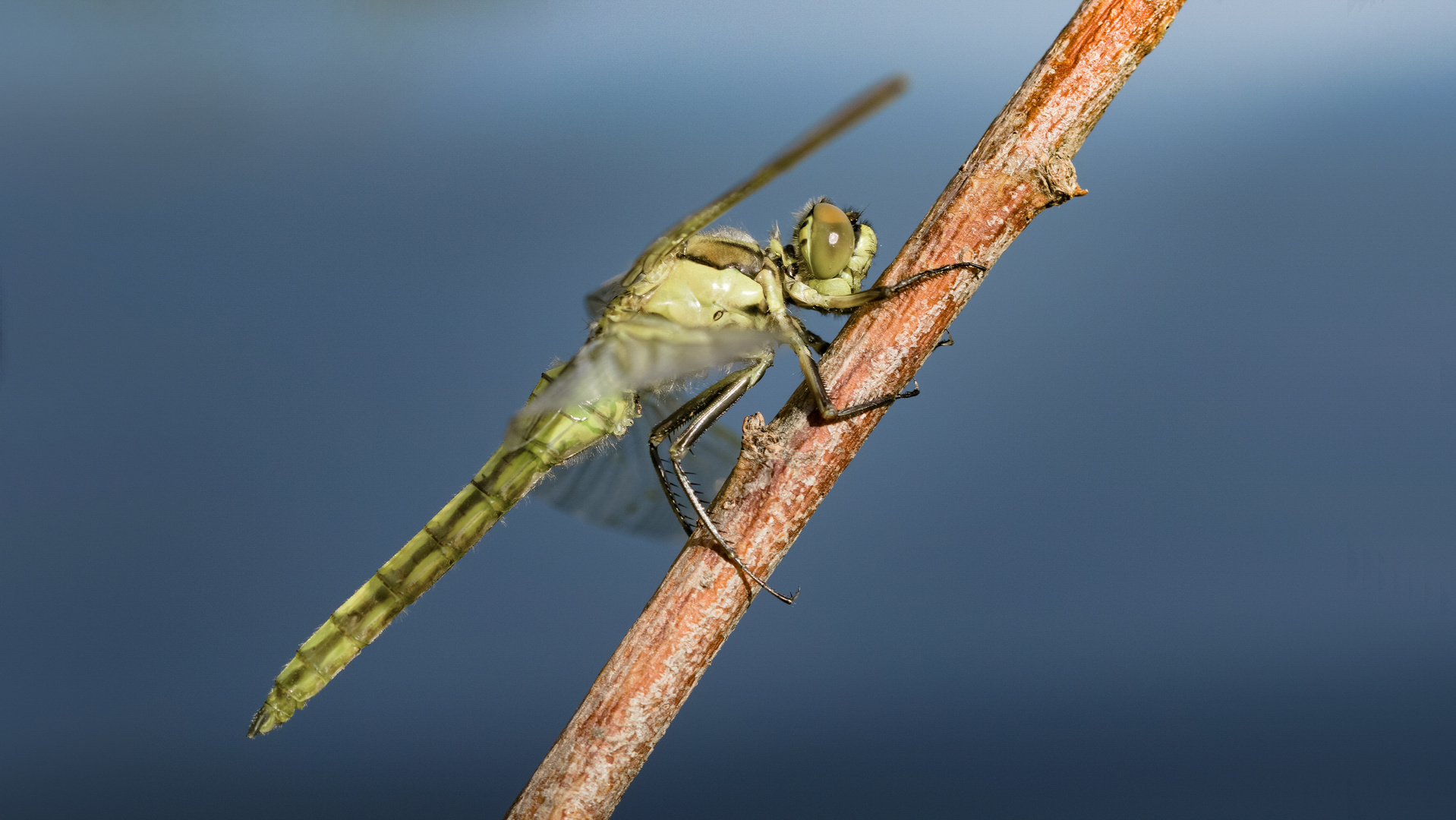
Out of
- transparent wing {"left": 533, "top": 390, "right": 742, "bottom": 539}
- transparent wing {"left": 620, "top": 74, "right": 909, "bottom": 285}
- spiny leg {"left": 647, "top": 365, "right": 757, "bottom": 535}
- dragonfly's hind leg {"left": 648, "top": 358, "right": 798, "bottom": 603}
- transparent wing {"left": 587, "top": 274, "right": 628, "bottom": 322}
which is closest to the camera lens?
transparent wing {"left": 620, "top": 74, "right": 909, "bottom": 285}

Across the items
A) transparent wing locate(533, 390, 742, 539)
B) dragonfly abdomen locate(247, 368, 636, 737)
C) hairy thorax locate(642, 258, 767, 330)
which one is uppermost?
hairy thorax locate(642, 258, 767, 330)

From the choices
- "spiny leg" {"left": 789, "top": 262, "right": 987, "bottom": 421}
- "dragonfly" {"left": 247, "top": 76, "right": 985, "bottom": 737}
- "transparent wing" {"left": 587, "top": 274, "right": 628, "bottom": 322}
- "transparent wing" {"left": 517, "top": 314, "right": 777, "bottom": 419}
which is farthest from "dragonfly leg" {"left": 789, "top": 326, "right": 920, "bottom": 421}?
"transparent wing" {"left": 587, "top": 274, "right": 628, "bottom": 322}

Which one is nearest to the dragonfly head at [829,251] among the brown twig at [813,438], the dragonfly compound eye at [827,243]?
the dragonfly compound eye at [827,243]

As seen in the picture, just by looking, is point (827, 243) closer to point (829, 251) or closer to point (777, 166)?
point (829, 251)

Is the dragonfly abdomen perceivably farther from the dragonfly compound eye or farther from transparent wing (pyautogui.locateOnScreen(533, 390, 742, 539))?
the dragonfly compound eye

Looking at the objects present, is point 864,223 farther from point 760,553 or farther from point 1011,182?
point 760,553

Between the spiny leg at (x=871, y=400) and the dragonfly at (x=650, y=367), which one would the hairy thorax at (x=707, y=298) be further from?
the spiny leg at (x=871, y=400)

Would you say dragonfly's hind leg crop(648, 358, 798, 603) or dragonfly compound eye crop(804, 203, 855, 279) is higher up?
dragonfly compound eye crop(804, 203, 855, 279)
